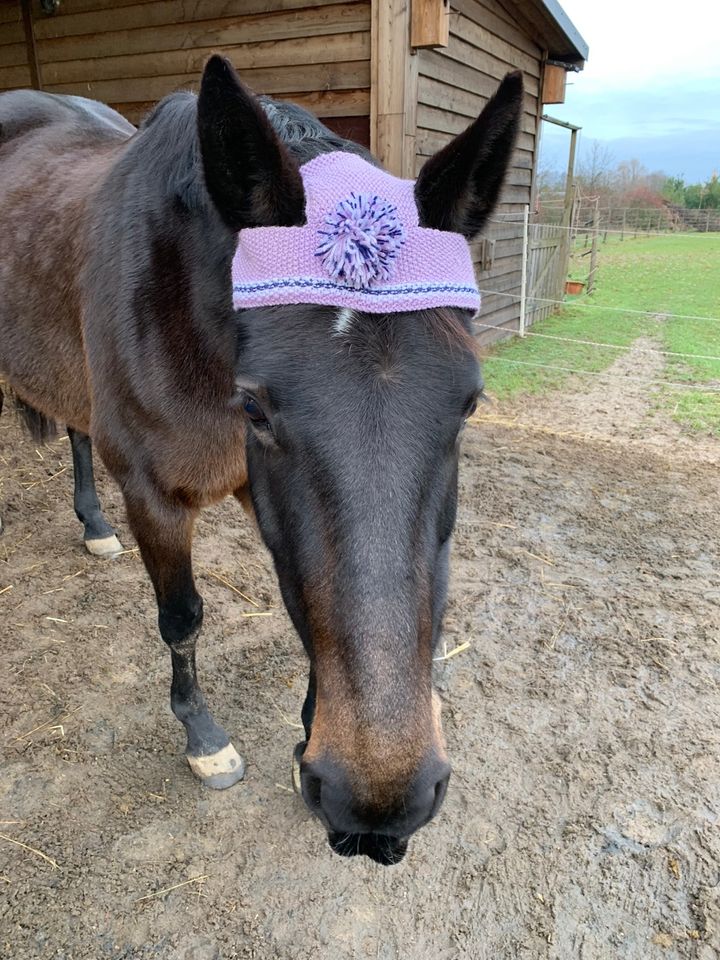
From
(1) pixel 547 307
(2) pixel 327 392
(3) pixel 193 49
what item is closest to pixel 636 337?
(1) pixel 547 307

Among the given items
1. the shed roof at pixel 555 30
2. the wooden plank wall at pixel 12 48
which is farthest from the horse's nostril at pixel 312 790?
the shed roof at pixel 555 30

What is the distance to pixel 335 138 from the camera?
1.72m

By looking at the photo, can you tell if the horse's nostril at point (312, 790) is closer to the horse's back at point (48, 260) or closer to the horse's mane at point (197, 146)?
the horse's mane at point (197, 146)

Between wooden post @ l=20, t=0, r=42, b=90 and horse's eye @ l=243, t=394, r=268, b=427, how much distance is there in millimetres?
8010

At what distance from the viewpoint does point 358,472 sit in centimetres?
114

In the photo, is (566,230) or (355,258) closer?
(355,258)

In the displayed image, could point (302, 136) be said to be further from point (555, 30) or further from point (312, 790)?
point (555, 30)

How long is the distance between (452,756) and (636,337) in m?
9.17

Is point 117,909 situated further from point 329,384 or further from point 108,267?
point 108,267

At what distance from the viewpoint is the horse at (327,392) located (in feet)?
3.69

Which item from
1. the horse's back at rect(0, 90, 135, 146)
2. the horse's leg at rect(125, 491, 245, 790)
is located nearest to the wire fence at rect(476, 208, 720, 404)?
the horse's back at rect(0, 90, 135, 146)

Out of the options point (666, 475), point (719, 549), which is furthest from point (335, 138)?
point (666, 475)

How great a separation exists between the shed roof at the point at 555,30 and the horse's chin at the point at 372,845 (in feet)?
29.2

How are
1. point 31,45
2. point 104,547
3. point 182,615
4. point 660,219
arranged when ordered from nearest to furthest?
1. point 182,615
2. point 104,547
3. point 31,45
4. point 660,219
